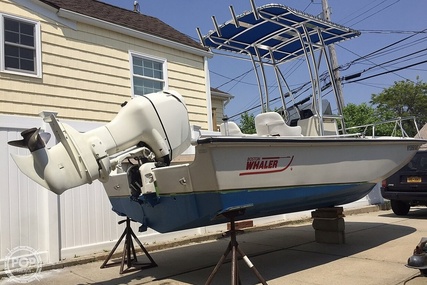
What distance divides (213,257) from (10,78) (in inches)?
180

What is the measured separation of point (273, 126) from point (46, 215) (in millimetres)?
3463

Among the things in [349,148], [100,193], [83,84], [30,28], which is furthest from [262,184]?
[30,28]

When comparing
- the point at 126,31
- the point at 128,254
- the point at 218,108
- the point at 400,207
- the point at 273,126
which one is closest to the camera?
the point at 128,254

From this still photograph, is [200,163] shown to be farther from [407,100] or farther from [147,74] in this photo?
[407,100]

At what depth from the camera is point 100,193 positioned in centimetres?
640

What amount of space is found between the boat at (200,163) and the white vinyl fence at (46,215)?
2.98 ft

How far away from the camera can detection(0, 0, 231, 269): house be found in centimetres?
556

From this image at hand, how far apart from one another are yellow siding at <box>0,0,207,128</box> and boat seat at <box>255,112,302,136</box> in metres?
3.67

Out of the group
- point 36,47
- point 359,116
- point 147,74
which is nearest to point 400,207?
point 147,74

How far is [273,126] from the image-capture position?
5848mm

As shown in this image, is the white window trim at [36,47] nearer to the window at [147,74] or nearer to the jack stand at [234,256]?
the window at [147,74]

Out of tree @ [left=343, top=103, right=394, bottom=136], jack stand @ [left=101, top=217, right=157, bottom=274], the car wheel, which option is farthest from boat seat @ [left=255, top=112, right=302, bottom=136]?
tree @ [left=343, top=103, right=394, bottom=136]

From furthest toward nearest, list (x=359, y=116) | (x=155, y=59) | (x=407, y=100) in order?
(x=407, y=100) → (x=359, y=116) → (x=155, y=59)

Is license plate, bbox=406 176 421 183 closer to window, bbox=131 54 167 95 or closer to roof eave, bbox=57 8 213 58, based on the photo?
roof eave, bbox=57 8 213 58
